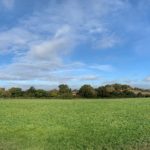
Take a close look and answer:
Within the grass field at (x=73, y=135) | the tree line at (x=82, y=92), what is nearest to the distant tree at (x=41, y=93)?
the tree line at (x=82, y=92)

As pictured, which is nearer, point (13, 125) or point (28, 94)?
point (13, 125)

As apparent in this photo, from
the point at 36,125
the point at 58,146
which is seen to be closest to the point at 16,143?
the point at 58,146

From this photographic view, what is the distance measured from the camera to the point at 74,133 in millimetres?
17359

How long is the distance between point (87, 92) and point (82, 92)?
1848 mm

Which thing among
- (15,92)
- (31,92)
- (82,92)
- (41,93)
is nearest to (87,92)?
(82,92)

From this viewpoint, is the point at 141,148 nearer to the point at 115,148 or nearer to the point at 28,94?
the point at 115,148

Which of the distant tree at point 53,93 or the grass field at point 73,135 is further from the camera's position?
the distant tree at point 53,93

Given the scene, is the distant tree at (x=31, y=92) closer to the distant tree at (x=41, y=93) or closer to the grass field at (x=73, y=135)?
the distant tree at (x=41, y=93)

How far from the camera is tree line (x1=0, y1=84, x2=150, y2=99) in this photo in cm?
7806

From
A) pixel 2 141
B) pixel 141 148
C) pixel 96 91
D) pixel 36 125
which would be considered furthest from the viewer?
pixel 96 91

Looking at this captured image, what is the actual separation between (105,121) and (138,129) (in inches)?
165

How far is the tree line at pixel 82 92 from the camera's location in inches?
3073

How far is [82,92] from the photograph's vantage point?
80.8m

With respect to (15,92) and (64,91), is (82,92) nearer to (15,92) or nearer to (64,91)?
(64,91)
